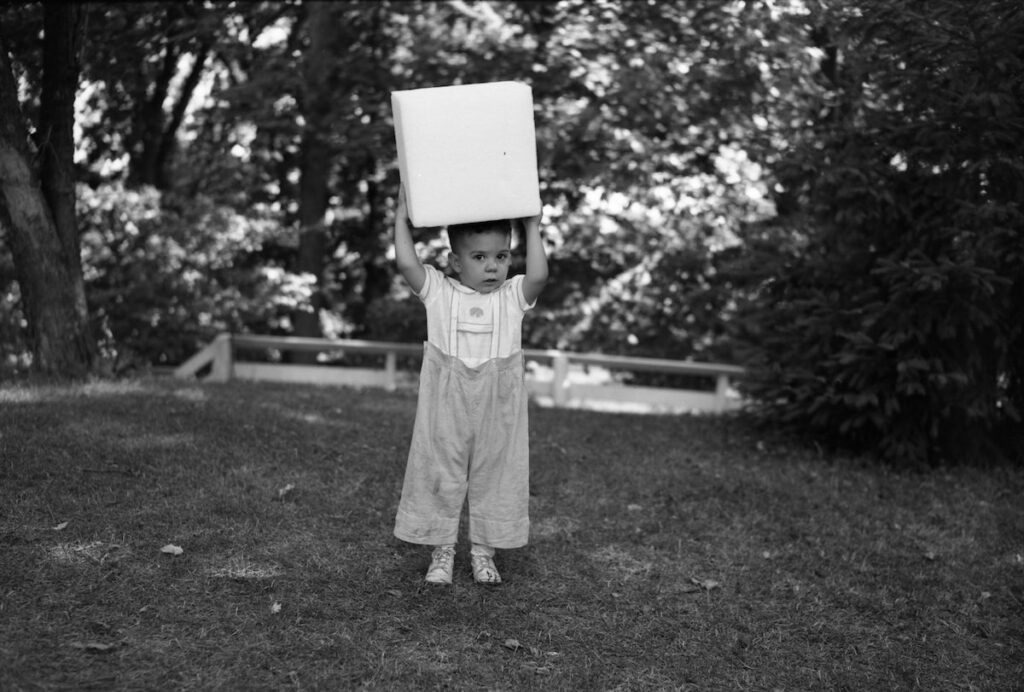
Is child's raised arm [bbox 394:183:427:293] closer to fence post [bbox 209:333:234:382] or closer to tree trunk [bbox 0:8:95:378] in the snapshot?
tree trunk [bbox 0:8:95:378]

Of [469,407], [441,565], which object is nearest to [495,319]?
[469,407]

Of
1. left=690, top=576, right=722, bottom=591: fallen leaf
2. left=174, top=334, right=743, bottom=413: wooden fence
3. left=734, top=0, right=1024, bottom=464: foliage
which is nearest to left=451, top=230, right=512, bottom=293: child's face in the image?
left=690, top=576, right=722, bottom=591: fallen leaf

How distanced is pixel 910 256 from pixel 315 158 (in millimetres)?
8840

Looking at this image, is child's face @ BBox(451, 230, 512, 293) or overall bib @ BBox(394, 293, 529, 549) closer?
child's face @ BBox(451, 230, 512, 293)

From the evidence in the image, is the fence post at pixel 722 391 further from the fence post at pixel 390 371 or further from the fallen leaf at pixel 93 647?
the fallen leaf at pixel 93 647

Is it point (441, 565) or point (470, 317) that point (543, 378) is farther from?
point (470, 317)

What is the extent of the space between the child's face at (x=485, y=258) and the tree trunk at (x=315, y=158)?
9.04 metres

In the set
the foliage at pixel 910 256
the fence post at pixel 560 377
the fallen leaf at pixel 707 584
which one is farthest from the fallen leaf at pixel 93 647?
the fence post at pixel 560 377

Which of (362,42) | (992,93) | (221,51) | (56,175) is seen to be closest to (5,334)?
(56,175)

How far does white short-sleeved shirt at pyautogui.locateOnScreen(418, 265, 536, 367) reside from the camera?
4.35 m

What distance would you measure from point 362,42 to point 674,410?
263 inches

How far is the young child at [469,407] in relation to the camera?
435 centimetres

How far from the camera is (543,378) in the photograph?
13625 mm

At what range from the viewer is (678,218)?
40.7ft
